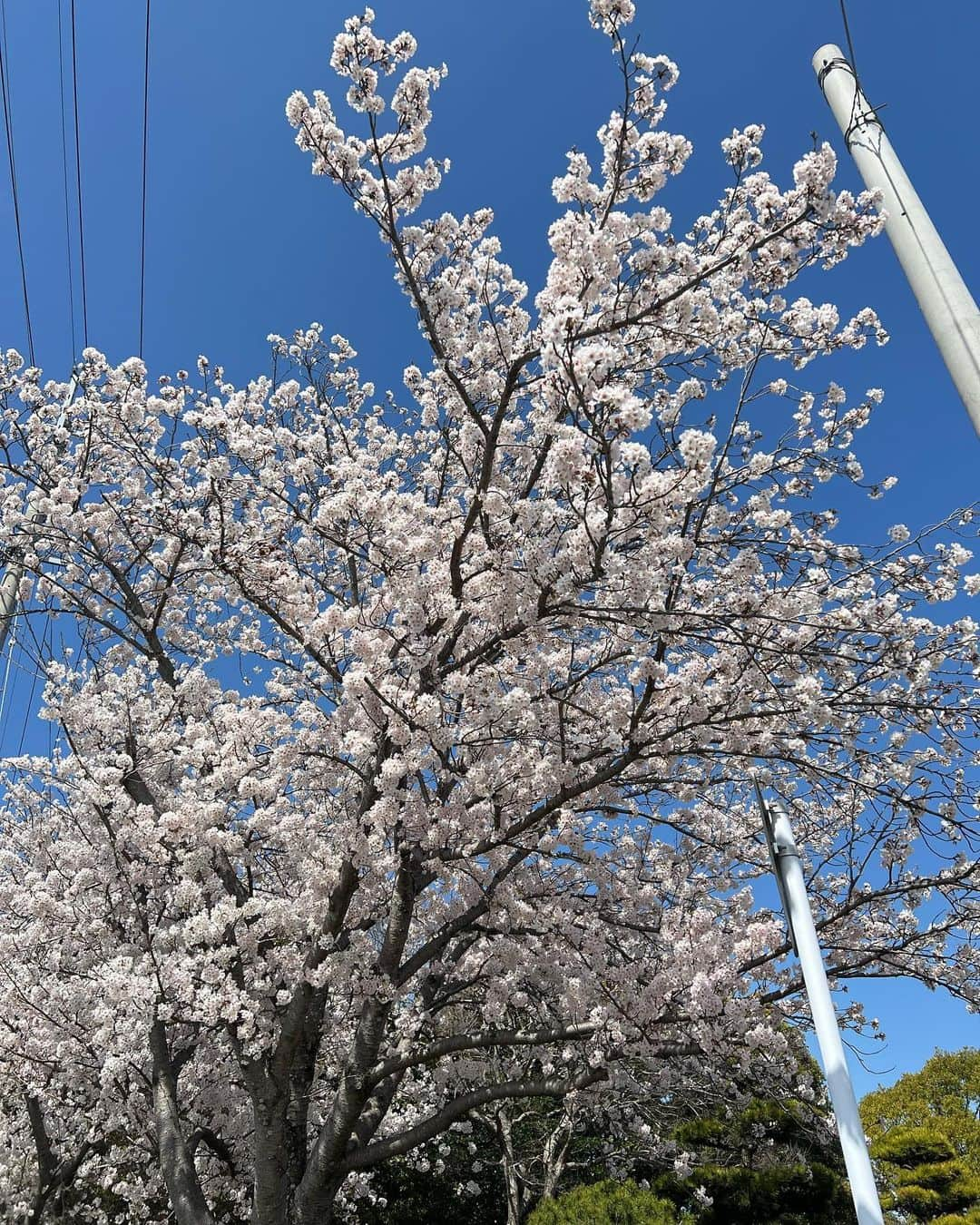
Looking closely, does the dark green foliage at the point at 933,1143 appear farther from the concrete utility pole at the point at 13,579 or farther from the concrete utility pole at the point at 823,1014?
the concrete utility pole at the point at 13,579

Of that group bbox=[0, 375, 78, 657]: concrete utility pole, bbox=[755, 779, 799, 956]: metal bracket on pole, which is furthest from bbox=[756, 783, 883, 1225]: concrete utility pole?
bbox=[0, 375, 78, 657]: concrete utility pole

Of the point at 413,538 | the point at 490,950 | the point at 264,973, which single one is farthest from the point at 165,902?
the point at 413,538

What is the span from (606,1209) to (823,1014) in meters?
6.55

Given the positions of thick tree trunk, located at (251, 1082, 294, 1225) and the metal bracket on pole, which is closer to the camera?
the metal bracket on pole

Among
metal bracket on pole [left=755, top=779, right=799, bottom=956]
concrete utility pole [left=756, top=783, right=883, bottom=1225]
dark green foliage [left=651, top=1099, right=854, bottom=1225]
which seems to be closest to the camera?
concrete utility pole [left=756, top=783, right=883, bottom=1225]

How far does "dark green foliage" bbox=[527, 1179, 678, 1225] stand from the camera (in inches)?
324

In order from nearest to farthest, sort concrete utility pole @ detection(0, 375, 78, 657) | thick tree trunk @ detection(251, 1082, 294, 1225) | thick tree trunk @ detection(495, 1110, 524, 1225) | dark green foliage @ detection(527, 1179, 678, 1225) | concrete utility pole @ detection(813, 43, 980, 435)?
concrete utility pole @ detection(813, 43, 980, 435) → thick tree trunk @ detection(251, 1082, 294, 1225) → concrete utility pole @ detection(0, 375, 78, 657) → dark green foliage @ detection(527, 1179, 678, 1225) → thick tree trunk @ detection(495, 1110, 524, 1225)

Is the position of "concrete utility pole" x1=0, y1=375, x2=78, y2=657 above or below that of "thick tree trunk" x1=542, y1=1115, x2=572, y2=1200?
above

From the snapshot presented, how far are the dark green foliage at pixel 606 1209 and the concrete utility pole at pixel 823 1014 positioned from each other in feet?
19.6

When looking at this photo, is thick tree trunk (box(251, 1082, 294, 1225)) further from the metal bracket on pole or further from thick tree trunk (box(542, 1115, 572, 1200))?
thick tree trunk (box(542, 1115, 572, 1200))

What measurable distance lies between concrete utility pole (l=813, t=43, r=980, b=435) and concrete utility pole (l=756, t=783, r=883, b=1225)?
2.21 meters

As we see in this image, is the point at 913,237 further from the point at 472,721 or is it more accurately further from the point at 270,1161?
the point at 270,1161

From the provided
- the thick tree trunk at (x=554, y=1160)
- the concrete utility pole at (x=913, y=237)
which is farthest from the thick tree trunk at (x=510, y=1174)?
the concrete utility pole at (x=913, y=237)

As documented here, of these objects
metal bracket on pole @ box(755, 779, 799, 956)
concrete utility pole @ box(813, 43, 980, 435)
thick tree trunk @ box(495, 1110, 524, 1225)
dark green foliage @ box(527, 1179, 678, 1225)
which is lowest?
dark green foliage @ box(527, 1179, 678, 1225)
